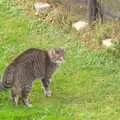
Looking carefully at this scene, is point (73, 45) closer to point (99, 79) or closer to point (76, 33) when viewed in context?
point (76, 33)

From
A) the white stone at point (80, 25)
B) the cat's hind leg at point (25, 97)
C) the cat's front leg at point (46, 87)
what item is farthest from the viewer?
the white stone at point (80, 25)

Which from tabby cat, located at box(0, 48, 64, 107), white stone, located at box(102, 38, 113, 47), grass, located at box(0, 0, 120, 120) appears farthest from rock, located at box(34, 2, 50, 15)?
tabby cat, located at box(0, 48, 64, 107)

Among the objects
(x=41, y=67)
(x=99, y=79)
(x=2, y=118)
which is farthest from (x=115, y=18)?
(x=2, y=118)

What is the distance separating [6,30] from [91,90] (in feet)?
10.8

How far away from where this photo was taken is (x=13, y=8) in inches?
473

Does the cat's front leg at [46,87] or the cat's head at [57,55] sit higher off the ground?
the cat's head at [57,55]

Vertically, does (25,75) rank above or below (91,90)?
above

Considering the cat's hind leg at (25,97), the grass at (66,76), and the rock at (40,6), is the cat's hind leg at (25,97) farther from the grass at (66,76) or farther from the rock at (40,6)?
the rock at (40,6)

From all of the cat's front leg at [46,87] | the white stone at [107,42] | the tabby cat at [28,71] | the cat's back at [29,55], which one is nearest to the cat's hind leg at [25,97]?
the tabby cat at [28,71]

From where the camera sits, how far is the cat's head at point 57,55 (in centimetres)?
813

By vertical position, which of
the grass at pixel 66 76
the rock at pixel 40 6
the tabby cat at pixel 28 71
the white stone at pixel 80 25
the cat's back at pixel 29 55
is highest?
the cat's back at pixel 29 55

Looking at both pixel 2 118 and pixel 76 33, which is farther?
pixel 76 33

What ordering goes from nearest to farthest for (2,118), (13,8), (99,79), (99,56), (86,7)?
1. (2,118)
2. (99,79)
3. (99,56)
4. (86,7)
5. (13,8)

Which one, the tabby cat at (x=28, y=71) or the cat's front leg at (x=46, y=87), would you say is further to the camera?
the cat's front leg at (x=46, y=87)
